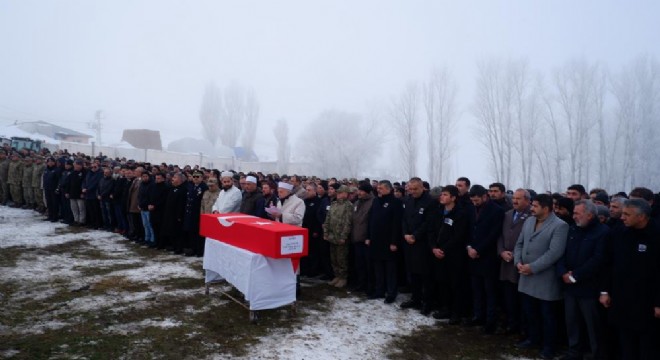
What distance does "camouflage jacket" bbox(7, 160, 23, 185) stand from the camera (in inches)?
589

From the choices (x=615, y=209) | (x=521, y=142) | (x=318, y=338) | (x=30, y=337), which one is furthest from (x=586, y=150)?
(x=30, y=337)

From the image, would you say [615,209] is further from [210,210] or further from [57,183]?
[57,183]

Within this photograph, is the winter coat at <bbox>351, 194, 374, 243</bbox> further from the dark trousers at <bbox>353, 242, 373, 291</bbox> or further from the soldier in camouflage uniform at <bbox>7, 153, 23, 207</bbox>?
the soldier in camouflage uniform at <bbox>7, 153, 23, 207</bbox>

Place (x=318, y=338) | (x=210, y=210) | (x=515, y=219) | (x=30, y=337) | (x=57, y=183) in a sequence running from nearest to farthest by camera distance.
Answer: (x=30, y=337) < (x=318, y=338) < (x=515, y=219) < (x=210, y=210) < (x=57, y=183)

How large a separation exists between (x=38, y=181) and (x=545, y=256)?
1566cm

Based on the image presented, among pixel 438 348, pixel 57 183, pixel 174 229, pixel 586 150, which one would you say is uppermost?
pixel 586 150

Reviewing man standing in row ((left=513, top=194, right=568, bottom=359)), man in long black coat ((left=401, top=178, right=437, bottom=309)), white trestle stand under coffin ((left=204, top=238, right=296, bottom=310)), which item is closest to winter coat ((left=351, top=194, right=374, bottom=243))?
man in long black coat ((left=401, top=178, right=437, bottom=309))

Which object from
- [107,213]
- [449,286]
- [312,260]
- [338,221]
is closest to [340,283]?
[312,260]

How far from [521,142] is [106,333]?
32035 mm

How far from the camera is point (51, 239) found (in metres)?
10.4

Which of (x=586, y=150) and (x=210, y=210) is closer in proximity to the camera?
(x=210, y=210)

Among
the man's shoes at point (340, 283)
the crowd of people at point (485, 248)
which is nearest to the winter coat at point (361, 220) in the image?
the crowd of people at point (485, 248)

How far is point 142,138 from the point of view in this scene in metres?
55.6

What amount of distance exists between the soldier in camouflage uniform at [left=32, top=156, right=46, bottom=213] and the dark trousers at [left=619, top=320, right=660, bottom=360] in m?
16.3
